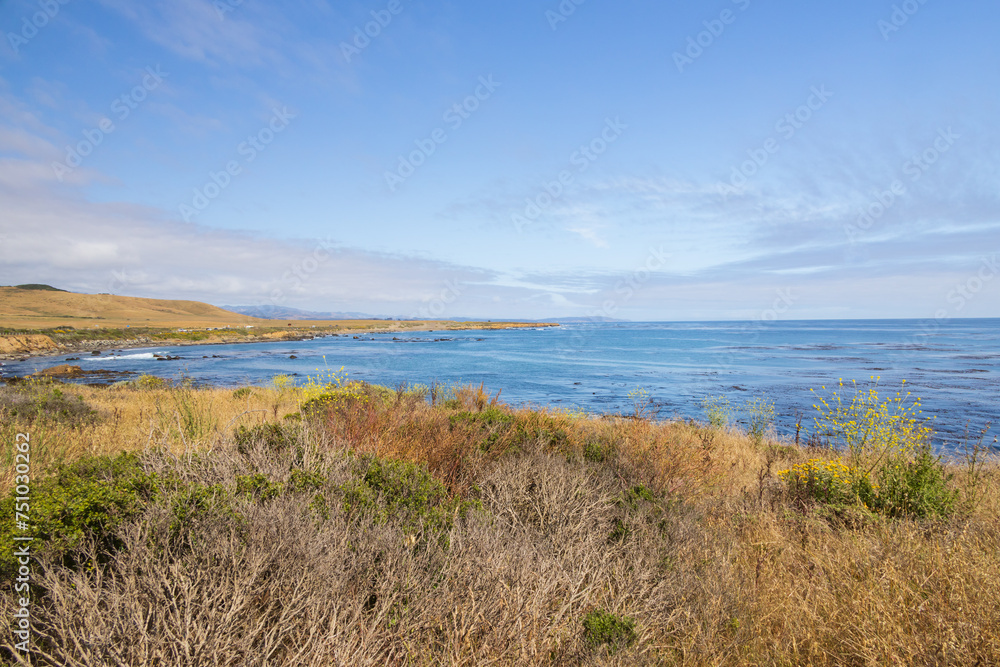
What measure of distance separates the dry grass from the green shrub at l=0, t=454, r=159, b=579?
5.3 inches

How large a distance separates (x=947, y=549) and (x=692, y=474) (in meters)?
3.37

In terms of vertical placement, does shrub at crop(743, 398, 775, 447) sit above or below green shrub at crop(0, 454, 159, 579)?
below

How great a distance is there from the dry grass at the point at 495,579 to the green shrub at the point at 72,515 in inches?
5.3

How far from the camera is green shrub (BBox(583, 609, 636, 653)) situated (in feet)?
9.66

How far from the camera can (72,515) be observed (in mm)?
2920

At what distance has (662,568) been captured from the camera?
4.11 meters

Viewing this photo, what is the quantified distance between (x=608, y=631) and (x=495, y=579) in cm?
82

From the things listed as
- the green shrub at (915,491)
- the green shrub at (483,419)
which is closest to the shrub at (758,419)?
the green shrub at (915,491)

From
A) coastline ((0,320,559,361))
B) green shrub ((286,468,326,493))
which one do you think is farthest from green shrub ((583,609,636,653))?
coastline ((0,320,559,361))

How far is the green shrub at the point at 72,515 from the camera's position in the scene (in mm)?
2725

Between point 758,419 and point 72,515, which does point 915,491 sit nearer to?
point 72,515

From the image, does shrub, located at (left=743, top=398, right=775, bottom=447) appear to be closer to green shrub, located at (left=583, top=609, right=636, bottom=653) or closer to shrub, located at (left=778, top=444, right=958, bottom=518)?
shrub, located at (left=778, top=444, right=958, bottom=518)

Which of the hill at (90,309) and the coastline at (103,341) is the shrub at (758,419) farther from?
the hill at (90,309)

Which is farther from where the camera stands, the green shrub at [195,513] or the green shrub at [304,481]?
the green shrub at [304,481]
